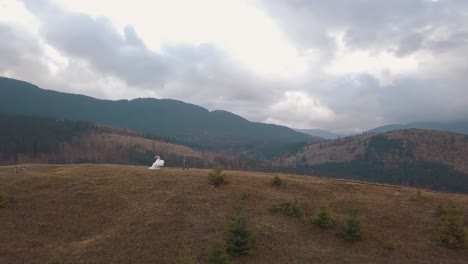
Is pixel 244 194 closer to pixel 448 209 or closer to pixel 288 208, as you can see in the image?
pixel 288 208

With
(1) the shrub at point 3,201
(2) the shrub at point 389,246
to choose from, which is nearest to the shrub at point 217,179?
(2) the shrub at point 389,246

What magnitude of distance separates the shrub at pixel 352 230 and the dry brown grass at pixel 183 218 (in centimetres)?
64

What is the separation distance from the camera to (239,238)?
25953 millimetres

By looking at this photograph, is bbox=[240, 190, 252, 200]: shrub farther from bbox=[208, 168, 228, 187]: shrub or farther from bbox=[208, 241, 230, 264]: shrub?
bbox=[208, 241, 230, 264]: shrub

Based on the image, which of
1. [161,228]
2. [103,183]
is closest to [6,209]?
[103,183]

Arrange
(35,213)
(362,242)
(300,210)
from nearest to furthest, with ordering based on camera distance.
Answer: (362,242)
(35,213)
(300,210)

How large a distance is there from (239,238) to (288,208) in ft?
30.0

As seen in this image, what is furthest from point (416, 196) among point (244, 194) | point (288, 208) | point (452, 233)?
point (244, 194)

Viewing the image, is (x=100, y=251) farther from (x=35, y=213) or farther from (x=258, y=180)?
(x=258, y=180)

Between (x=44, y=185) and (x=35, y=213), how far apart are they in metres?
6.00

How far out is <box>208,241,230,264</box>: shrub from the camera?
73.9 feet

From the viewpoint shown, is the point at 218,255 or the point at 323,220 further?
the point at 323,220

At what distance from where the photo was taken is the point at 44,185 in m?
37.4

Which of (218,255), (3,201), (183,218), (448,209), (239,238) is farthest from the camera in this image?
(3,201)
